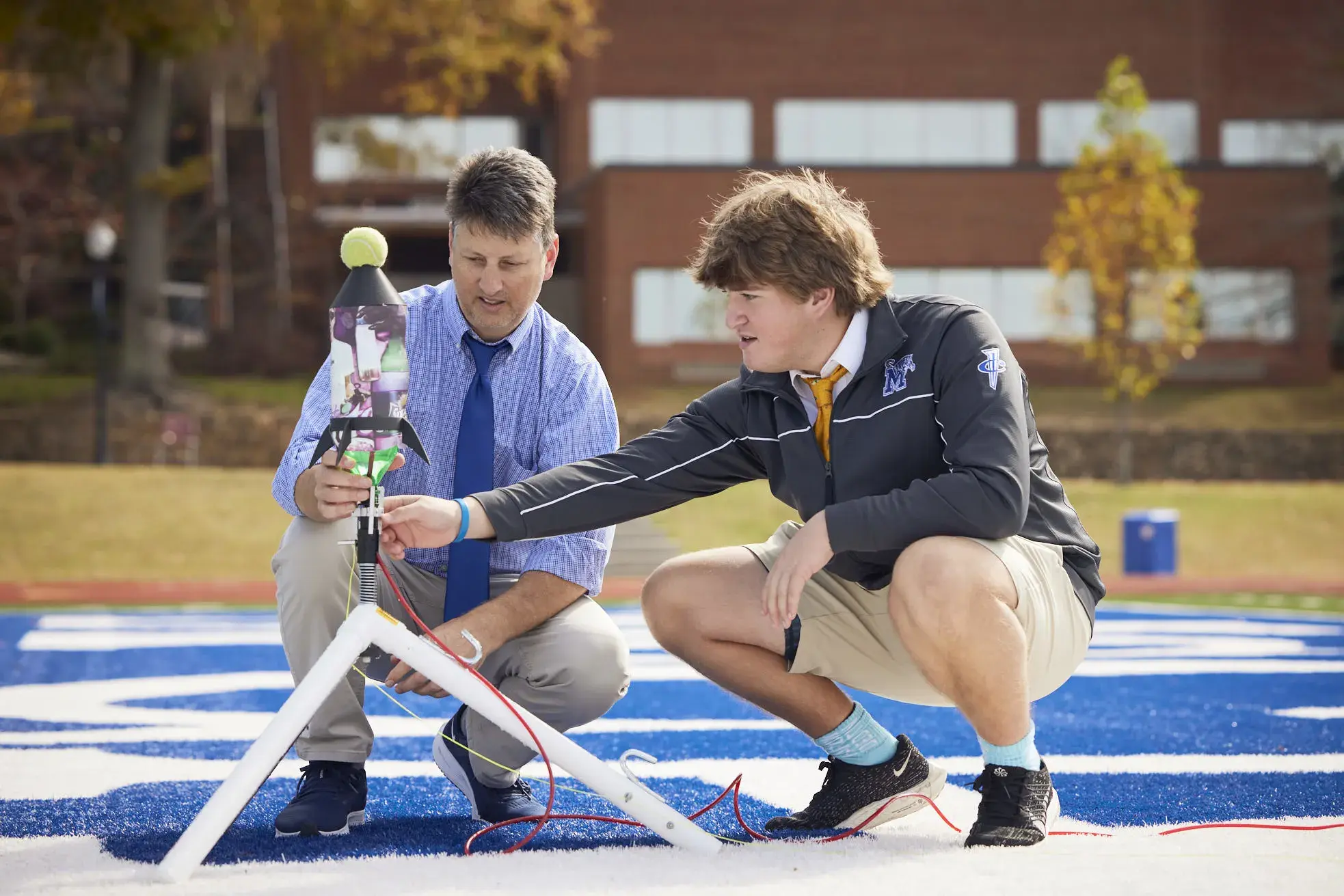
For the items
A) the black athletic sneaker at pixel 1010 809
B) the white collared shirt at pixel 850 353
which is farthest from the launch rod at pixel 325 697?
the white collared shirt at pixel 850 353

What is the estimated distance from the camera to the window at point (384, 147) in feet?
112

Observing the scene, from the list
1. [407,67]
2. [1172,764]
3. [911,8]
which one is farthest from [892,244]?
[1172,764]

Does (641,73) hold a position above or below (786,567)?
above

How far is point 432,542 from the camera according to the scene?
3531 mm

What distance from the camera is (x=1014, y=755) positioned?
3578 millimetres

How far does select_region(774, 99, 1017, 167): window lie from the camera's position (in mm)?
32531

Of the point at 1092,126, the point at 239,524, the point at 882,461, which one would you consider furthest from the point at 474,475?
the point at 1092,126

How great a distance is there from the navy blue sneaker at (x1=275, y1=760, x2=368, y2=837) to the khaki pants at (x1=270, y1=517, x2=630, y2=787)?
3 centimetres

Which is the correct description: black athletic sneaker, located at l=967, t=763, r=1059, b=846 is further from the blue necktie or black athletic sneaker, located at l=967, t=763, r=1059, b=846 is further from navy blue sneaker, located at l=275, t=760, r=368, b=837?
navy blue sneaker, located at l=275, t=760, r=368, b=837

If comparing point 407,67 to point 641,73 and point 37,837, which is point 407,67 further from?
point 37,837

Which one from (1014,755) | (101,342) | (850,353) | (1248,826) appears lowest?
(1248,826)

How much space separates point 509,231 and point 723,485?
882 mm

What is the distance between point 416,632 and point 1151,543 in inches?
475

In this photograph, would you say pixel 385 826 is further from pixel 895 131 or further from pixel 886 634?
pixel 895 131
